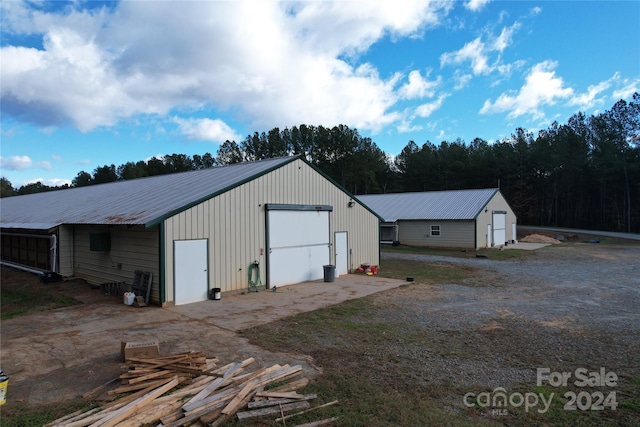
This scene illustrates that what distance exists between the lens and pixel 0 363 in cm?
700

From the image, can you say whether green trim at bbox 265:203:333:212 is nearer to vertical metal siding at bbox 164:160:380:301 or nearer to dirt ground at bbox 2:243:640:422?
vertical metal siding at bbox 164:160:380:301

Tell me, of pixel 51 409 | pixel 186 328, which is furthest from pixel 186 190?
pixel 51 409

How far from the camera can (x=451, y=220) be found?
30672 millimetres

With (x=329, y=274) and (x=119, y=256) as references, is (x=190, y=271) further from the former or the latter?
(x=329, y=274)

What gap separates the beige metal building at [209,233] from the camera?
38.9 ft

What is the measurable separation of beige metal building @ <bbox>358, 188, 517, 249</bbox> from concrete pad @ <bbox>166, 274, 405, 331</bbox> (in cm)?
1615

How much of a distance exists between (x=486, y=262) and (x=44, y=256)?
2170cm

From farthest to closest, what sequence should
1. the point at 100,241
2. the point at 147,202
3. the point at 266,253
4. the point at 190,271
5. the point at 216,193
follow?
the point at 266,253 < the point at 147,202 < the point at 100,241 < the point at 216,193 < the point at 190,271

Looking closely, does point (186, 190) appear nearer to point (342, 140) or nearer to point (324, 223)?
point (324, 223)

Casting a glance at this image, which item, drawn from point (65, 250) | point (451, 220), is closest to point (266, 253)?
point (65, 250)

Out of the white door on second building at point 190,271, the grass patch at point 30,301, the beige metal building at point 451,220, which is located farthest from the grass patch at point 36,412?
the beige metal building at point 451,220

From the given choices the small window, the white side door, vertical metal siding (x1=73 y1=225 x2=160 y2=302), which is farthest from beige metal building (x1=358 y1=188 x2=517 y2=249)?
the small window

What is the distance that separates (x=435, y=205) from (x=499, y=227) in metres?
5.71

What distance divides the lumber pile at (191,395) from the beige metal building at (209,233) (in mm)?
5740
